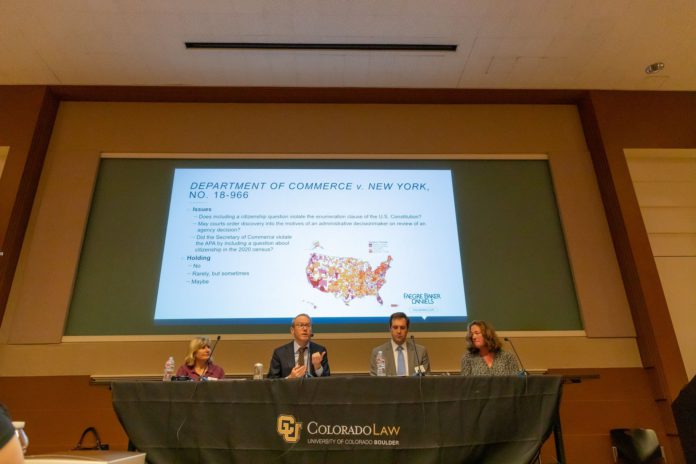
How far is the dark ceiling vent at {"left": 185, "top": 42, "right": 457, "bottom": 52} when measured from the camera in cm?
405

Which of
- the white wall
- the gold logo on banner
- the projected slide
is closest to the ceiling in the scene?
the white wall

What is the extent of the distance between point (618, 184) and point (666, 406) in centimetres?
195

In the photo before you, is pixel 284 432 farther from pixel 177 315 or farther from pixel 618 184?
pixel 618 184

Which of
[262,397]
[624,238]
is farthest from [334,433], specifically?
[624,238]

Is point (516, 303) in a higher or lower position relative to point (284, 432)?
higher

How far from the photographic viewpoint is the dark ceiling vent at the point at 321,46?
4047 mm

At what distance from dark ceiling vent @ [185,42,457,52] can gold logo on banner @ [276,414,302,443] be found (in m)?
3.31

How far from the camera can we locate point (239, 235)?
3.91 m

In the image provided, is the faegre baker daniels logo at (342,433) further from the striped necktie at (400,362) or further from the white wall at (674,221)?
the white wall at (674,221)

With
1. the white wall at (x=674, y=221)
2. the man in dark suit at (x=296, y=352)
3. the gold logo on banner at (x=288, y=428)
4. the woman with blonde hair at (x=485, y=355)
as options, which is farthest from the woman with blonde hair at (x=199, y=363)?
the white wall at (x=674, y=221)

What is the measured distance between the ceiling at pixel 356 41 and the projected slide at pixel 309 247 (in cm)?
104

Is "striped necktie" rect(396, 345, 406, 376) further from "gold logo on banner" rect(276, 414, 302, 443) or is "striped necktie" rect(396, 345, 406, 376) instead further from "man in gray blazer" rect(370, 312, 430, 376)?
"gold logo on banner" rect(276, 414, 302, 443)

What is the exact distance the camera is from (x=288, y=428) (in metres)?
1.94

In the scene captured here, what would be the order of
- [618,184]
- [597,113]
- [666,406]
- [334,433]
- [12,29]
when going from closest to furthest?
1. [334,433]
2. [666,406]
3. [12,29]
4. [618,184]
5. [597,113]
